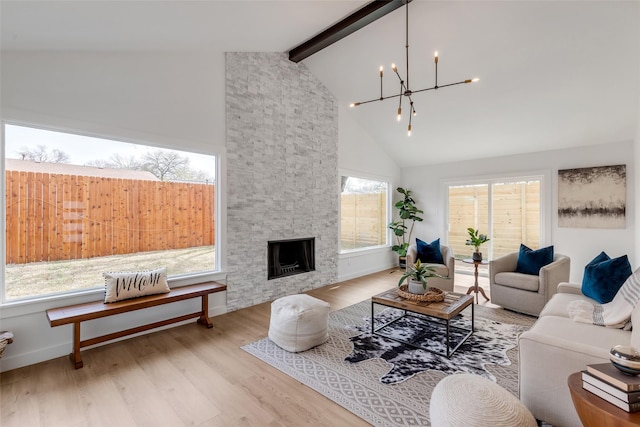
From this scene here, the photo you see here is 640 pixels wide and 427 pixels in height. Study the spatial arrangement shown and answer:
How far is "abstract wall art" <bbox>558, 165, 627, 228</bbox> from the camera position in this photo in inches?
171

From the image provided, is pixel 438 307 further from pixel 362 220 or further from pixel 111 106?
pixel 111 106

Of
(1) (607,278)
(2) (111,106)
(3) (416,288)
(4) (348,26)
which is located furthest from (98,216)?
(1) (607,278)

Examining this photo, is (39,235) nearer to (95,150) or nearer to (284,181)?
(95,150)

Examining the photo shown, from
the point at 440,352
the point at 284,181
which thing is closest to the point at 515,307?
the point at 440,352

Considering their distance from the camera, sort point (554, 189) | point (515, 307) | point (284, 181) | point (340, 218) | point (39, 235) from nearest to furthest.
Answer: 1. point (39, 235)
2. point (515, 307)
3. point (284, 181)
4. point (554, 189)
5. point (340, 218)

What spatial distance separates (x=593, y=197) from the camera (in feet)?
14.8

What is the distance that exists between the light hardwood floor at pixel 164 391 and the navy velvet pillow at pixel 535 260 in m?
3.26

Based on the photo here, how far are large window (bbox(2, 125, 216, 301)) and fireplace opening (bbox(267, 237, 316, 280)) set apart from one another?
94cm

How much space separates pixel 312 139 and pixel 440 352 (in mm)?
3677

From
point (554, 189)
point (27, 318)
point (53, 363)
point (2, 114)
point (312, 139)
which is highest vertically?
point (312, 139)

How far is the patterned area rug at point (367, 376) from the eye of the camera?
76.7 inches

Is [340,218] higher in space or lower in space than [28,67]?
lower

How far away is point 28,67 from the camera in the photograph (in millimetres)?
2537

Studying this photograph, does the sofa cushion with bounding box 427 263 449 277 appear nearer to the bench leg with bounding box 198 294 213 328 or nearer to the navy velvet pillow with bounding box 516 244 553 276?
the navy velvet pillow with bounding box 516 244 553 276
